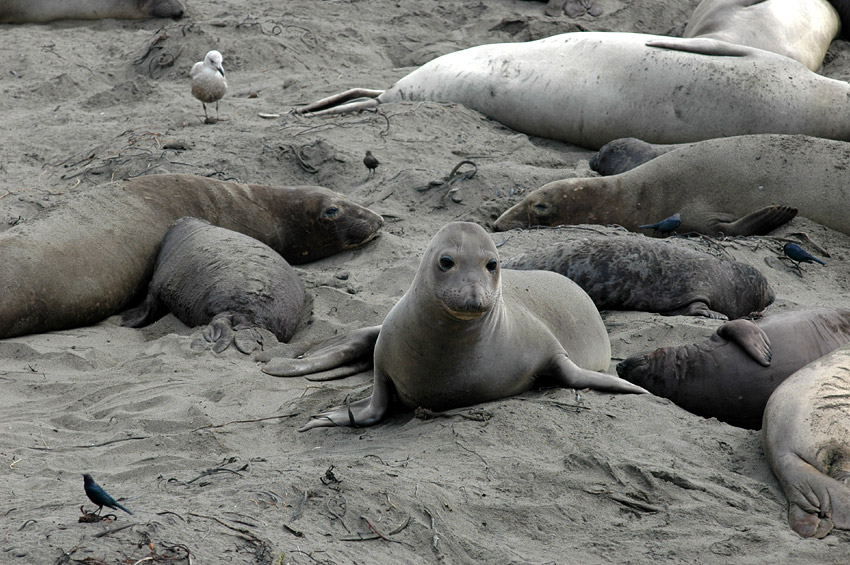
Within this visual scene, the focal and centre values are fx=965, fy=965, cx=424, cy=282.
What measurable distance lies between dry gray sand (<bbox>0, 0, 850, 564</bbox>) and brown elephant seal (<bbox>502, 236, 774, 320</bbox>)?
191 mm

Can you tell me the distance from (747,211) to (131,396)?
450cm

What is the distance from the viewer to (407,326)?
3.70m

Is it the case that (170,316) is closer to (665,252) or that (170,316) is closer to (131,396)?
(131,396)

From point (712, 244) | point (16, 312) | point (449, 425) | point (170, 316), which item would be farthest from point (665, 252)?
point (16, 312)

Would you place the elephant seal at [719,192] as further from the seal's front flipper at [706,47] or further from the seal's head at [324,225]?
the seal's front flipper at [706,47]

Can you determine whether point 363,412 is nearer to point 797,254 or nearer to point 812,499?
point 812,499

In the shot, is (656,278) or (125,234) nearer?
(656,278)

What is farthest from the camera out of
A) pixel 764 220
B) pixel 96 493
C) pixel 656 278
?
pixel 764 220

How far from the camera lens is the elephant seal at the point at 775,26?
9.72 m

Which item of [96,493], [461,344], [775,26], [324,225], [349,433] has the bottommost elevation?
[324,225]

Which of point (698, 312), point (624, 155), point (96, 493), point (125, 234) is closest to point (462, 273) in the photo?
point (96, 493)

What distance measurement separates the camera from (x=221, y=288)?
5438 millimetres

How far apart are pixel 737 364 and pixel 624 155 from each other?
13.1ft

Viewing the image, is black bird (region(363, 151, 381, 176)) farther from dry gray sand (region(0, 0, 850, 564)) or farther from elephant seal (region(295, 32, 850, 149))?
elephant seal (region(295, 32, 850, 149))
